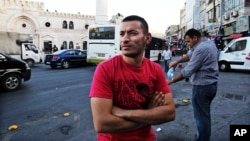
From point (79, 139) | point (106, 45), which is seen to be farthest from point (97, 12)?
point (79, 139)

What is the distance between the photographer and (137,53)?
2182 millimetres

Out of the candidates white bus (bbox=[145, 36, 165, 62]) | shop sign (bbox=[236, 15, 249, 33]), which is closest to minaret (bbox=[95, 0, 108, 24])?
white bus (bbox=[145, 36, 165, 62])

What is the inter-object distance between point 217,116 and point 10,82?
7371mm

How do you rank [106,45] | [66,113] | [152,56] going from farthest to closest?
[152,56], [106,45], [66,113]

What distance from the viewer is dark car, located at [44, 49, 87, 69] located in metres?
19.4

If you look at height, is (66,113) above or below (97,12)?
below

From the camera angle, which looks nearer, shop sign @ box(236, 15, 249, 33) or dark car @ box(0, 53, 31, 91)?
dark car @ box(0, 53, 31, 91)

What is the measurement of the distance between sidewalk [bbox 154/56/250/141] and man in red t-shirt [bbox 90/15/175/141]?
271 centimetres

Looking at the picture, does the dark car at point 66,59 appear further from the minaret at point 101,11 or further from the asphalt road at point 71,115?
the minaret at point 101,11

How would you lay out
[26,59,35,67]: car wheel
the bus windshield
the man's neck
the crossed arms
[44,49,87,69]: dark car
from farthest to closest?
[26,59,35,67]: car wheel → [44,49,87,69]: dark car → the bus windshield → the man's neck → the crossed arms

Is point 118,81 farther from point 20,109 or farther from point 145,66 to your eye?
point 20,109

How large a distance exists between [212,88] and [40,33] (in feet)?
157

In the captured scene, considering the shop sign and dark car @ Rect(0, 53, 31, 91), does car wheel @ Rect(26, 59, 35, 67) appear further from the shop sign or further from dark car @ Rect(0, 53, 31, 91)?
the shop sign

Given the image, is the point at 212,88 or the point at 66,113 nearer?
the point at 212,88
